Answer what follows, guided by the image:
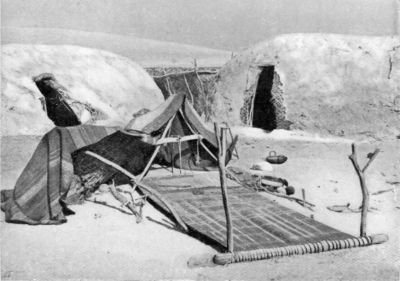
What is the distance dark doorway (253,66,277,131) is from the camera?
14477 mm

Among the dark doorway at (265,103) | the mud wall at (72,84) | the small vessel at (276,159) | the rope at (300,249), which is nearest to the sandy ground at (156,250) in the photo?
the rope at (300,249)

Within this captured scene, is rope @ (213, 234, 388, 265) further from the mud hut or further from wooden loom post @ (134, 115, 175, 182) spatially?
the mud hut

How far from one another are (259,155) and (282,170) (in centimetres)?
148

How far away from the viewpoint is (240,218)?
739 centimetres

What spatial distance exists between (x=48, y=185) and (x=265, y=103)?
8714 mm

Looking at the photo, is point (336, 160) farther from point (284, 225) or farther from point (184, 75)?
point (184, 75)

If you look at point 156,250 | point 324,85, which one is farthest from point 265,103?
point 156,250

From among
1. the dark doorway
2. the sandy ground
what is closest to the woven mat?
the sandy ground

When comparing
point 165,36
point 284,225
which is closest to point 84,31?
point 165,36

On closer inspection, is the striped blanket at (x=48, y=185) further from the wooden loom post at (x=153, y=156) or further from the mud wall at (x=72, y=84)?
the mud wall at (x=72, y=84)

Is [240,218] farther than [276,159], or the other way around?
[276,159]

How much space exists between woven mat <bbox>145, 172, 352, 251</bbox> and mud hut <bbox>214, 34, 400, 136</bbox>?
5.11m

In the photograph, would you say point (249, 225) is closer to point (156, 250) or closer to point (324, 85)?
point (156, 250)

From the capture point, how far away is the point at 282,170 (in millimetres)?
10555
